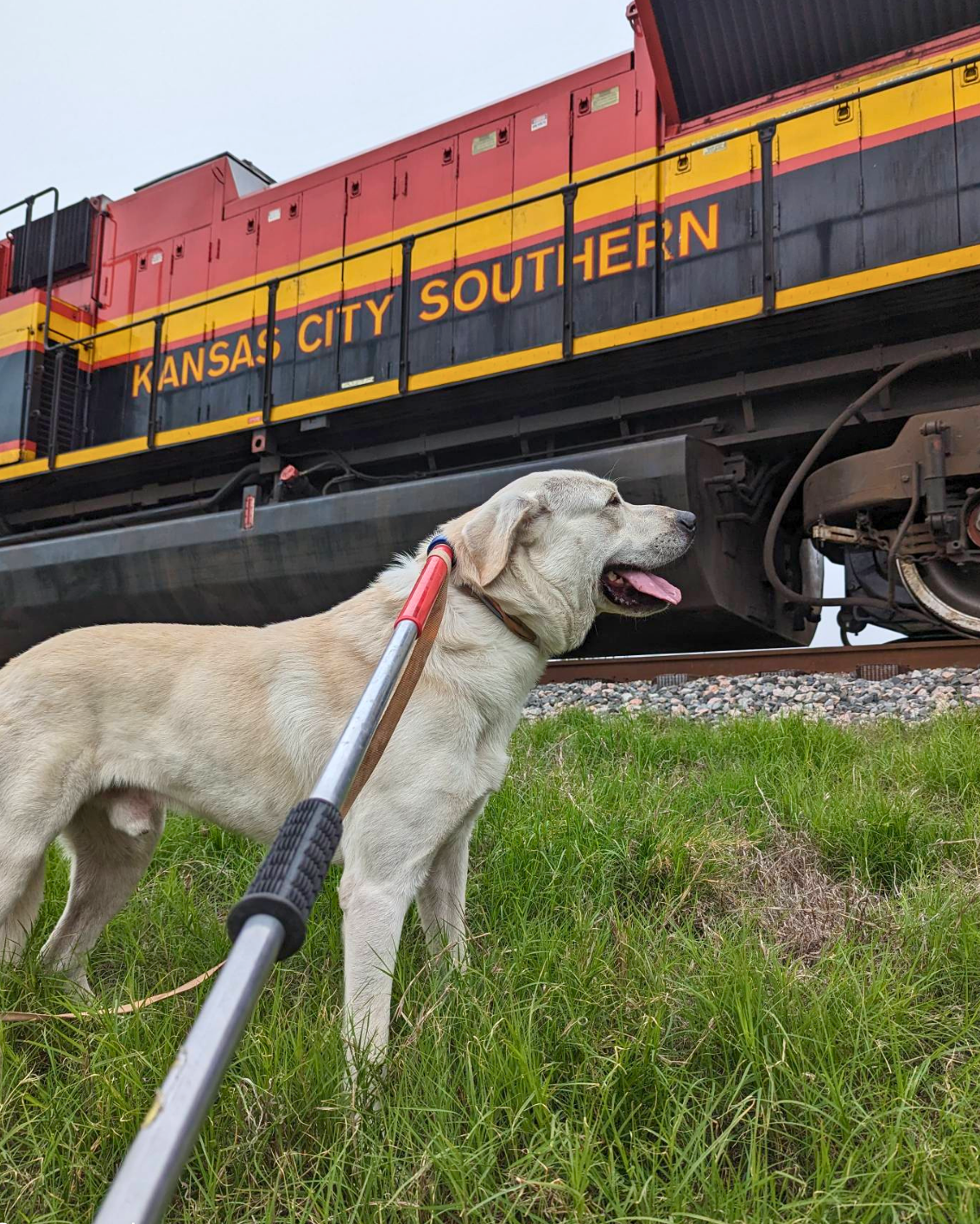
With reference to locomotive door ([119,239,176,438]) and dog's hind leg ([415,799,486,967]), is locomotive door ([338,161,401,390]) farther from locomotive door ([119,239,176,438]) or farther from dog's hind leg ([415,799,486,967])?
dog's hind leg ([415,799,486,967])

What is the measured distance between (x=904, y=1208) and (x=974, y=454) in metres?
4.62

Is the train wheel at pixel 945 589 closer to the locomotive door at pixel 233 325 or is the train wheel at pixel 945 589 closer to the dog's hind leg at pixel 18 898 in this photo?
the dog's hind leg at pixel 18 898

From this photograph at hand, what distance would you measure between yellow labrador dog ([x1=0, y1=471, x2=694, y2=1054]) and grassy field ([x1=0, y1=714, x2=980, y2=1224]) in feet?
0.71

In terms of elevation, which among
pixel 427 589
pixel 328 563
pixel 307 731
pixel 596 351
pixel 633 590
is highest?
pixel 596 351

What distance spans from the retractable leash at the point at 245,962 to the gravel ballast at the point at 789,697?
3.65 meters

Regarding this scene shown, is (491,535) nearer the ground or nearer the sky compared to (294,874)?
nearer the sky

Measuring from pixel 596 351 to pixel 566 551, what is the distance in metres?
3.90

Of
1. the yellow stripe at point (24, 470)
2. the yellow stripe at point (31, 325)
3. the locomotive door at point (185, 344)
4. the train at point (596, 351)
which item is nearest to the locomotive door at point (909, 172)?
the train at point (596, 351)

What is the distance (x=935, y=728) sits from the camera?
3869mm

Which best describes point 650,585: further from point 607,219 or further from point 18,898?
point 607,219

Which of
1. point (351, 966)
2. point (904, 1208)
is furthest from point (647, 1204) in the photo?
point (351, 966)

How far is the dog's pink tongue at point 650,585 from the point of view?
2.64 m

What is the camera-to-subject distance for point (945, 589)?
5.31 metres

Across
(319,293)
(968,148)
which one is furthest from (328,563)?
(968,148)
